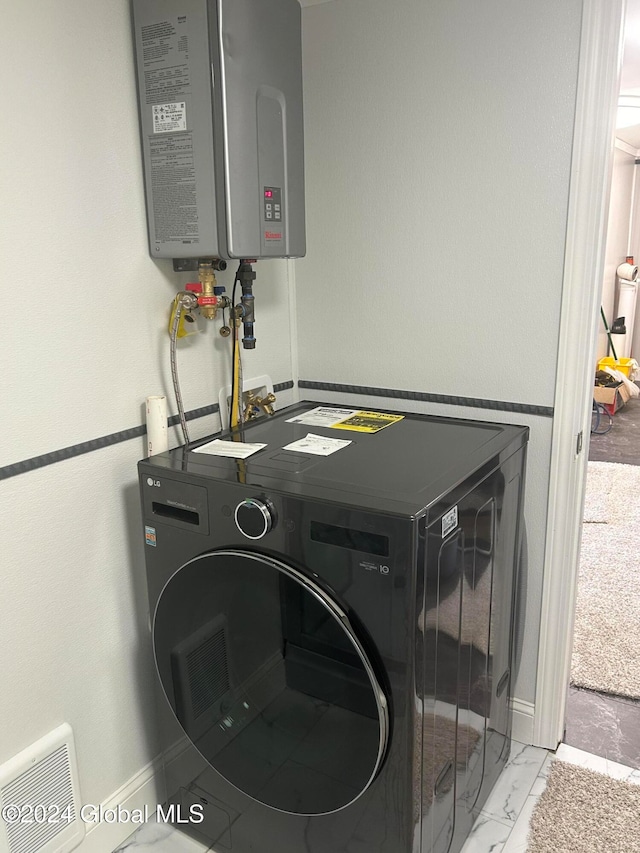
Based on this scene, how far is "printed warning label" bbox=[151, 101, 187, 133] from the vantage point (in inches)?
54.8

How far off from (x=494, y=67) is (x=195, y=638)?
143cm

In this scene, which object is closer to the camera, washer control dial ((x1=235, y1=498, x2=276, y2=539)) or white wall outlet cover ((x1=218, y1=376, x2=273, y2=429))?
washer control dial ((x1=235, y1=498, x2=276, y2=539))

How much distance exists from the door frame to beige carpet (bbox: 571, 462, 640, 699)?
386 mm

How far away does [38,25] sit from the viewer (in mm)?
1250

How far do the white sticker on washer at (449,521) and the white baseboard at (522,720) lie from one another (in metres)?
0.88

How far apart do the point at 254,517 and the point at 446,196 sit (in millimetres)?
962

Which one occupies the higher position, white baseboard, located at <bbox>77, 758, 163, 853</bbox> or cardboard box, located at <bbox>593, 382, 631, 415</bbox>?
cardboard box, located at <bbox>593, 382, 631, 415</bbox>

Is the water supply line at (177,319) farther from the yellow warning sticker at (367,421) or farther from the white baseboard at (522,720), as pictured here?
the white baseboard at (522,720)

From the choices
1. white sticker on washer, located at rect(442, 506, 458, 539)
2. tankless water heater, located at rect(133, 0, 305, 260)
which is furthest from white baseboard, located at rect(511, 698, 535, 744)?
tankless water heater, located at rect(133, 0, 305, 260)

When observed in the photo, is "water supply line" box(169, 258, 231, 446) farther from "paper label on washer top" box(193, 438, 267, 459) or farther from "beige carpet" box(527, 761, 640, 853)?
"beige carpet" box(527, 761, 640, 853)

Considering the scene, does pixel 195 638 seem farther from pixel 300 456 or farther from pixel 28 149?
pixel 28 149

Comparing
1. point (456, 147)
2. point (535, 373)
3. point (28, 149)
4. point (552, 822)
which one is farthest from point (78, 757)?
point (456, 147)

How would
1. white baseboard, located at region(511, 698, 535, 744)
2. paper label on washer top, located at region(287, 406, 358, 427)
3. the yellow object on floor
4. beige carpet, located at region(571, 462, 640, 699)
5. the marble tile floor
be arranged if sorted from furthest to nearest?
the yellow object on floor
beige carpet, located at region(571, 462, 640, 699)
white baseboard, located at region(511, 698, 535, 744)
paper label on washer top, located at region(287, 406, 358, 427)
the marble tile floor

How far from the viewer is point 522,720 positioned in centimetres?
190
